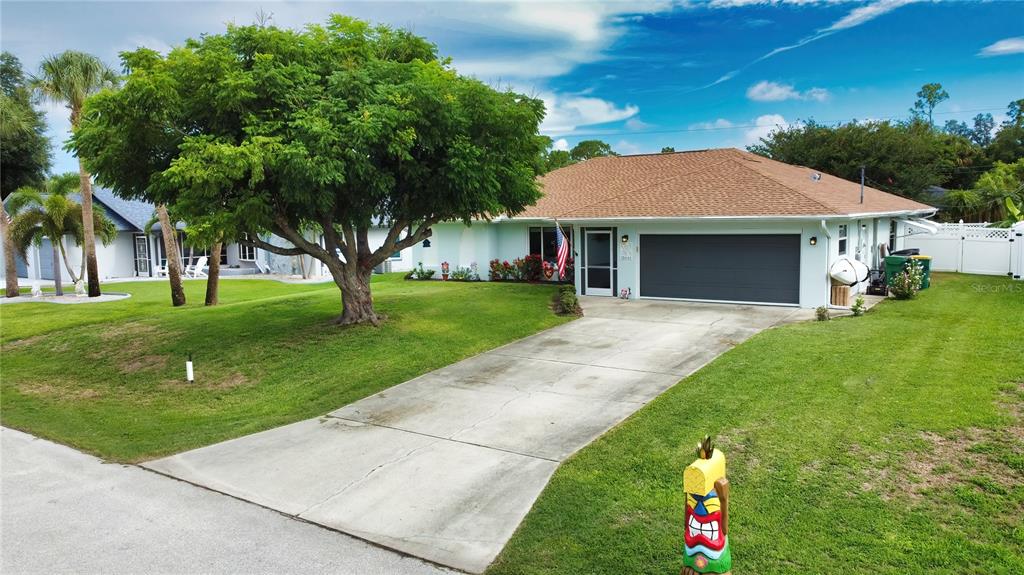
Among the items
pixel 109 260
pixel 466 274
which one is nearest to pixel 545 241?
pixel 466 274

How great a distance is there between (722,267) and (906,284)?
498 centimetres

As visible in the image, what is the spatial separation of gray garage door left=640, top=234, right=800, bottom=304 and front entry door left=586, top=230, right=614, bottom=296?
3.77 ft

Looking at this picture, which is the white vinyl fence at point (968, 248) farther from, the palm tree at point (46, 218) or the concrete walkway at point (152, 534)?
the palm tree at point (46, 218)

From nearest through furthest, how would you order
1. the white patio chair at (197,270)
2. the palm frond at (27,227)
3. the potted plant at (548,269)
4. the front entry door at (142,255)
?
the potted plant at (548,269) → the palm frond at (27,227) → the white patio chair at (197,270) → the front entry door at (142,255)

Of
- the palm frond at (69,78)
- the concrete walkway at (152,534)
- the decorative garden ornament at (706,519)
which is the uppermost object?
the palm frond at (69,78)

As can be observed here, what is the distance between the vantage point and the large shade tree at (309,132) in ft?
36.9

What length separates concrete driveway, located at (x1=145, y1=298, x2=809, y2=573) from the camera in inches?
249

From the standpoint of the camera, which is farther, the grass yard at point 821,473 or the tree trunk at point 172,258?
the tree trunk at point 172,258

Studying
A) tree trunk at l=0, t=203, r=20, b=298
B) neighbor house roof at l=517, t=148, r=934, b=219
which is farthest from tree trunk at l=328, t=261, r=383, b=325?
tree trunk at l=0, t=203, r=20, b=298

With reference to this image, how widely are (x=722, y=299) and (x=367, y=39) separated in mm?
11578

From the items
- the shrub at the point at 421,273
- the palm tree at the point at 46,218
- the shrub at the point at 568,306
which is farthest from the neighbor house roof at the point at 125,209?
the shrub at the point at 568,306

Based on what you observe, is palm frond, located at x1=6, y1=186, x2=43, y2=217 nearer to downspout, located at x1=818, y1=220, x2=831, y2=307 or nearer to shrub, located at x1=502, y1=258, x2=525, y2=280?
shrub, located at x1=502, y1=258, x2=525, y2=280

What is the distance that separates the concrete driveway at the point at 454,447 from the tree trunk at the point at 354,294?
3.54 metres

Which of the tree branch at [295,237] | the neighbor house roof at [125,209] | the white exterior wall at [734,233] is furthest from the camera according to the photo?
the neighbor house roof at [125,209]
